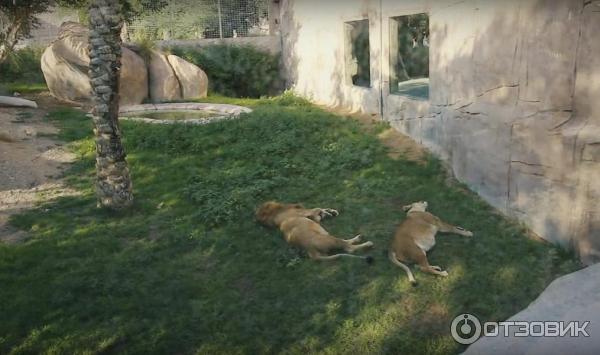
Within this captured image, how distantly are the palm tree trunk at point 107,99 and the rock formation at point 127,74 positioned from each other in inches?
276

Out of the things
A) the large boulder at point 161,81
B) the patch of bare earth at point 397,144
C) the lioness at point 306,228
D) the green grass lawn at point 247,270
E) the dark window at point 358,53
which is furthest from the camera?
the large boulder at point 161,81

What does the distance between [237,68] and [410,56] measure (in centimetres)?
790

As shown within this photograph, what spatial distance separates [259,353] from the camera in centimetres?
423

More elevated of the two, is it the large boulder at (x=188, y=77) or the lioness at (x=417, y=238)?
the large boulder at (x=188, y=77)

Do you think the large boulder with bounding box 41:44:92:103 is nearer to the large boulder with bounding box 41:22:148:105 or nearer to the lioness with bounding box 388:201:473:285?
the large boulder with bounding box 41:22:148:105

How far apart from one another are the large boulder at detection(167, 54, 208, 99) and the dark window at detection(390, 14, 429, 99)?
22.7 ft

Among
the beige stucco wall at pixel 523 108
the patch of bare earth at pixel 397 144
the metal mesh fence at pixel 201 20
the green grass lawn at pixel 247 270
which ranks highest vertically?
the metal mesh fence at pixel 201 20

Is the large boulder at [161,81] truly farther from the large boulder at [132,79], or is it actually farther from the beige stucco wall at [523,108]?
the beige stucco wall at [523,108]

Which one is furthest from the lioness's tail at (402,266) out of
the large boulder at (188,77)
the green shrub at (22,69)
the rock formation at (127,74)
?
the green shrub at (22,69)

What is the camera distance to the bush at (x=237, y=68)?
16.7m

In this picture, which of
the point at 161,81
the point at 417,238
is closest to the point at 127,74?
the point at 161,81

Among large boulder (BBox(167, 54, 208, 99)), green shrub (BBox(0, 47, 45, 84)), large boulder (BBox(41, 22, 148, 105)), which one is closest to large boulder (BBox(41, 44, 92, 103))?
large boulder (BBox(41, 22, 148, 105))

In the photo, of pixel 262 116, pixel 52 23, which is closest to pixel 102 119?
pixel 262 116

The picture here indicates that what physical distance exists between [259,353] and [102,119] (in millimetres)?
3771
